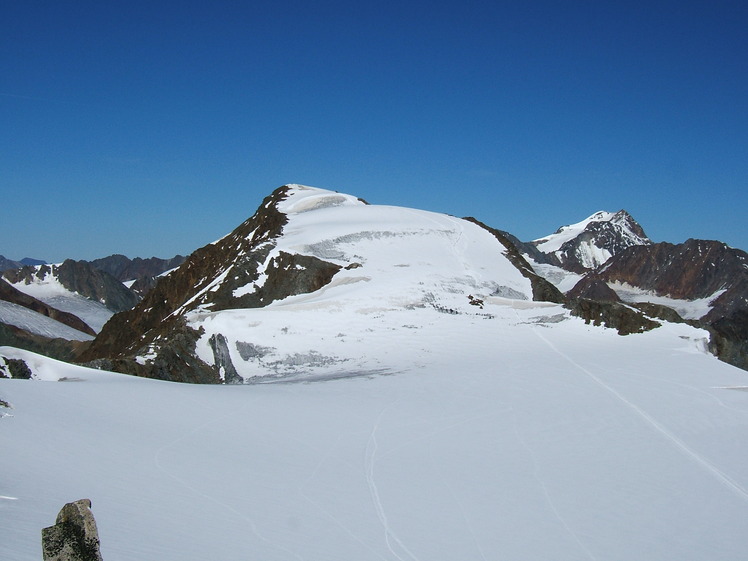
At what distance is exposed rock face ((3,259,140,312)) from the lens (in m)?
136

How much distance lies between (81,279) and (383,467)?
451 feet

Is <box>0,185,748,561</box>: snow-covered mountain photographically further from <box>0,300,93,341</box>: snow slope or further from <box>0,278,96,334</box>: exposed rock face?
<box>0,278,96,334</box>: exposed rock face

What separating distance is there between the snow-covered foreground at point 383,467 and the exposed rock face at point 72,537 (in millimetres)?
1594

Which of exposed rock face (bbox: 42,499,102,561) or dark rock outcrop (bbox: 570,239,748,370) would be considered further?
dark rock outcrop (bbox: 570,239,748,370)

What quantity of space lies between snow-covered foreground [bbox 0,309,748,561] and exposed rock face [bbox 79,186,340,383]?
6.35 meters

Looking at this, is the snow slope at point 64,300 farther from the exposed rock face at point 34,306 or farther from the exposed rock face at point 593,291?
the exposed rock face at point 593,291

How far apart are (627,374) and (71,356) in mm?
51162

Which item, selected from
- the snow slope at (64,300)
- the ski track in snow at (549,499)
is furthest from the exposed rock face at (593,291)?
the ski track in snow at (549,499)

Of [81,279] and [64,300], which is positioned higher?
[81,279]

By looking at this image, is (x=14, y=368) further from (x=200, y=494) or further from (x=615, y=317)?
(x=615, y=317)

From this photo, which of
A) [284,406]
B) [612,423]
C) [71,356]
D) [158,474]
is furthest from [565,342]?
[71,356]

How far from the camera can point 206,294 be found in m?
38.5

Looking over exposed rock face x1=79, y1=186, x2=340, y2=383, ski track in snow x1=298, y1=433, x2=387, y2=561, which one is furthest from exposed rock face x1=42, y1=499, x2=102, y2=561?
exposed rock face x1=79, y1=186, x2=340, y2=383

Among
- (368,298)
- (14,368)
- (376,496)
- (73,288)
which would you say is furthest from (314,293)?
(73,288)
